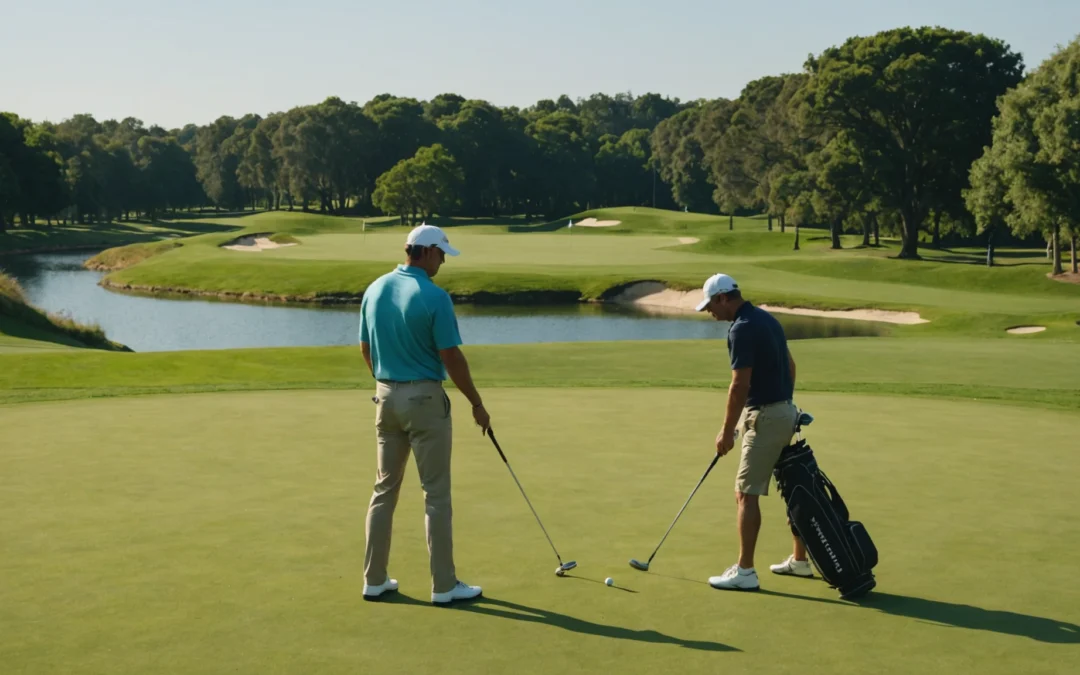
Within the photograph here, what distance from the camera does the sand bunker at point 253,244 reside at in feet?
318

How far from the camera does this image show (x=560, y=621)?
23.5ft

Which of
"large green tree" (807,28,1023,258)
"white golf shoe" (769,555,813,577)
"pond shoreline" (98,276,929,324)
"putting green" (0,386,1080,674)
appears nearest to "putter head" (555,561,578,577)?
"putting green" (0,386,1080,674)

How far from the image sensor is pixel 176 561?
8344mm

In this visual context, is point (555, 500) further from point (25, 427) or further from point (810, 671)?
point (25, 427)

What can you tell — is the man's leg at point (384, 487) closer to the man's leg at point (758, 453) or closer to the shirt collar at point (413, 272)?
the shirt collar at point (413, 272)

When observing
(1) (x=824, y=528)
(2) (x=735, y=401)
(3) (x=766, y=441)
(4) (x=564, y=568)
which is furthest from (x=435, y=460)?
(1) (x=824, y=528)

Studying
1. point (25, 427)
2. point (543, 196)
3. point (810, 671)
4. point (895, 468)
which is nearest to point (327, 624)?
point (810, 671)

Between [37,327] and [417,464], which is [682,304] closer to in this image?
[37,327]

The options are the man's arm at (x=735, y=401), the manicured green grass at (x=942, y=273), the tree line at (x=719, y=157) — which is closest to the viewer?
the man's arm at (x=735, y=401)

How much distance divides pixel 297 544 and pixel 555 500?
8.01ft

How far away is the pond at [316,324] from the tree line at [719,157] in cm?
1694

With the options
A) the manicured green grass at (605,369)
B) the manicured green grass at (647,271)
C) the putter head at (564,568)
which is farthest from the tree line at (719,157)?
the putter head at (564,568)

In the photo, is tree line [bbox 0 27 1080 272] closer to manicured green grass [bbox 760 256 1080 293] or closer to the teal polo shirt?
manicured green grass [bbox 760 256 1080 293]

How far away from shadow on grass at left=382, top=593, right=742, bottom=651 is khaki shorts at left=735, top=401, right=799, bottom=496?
5.64 ft
